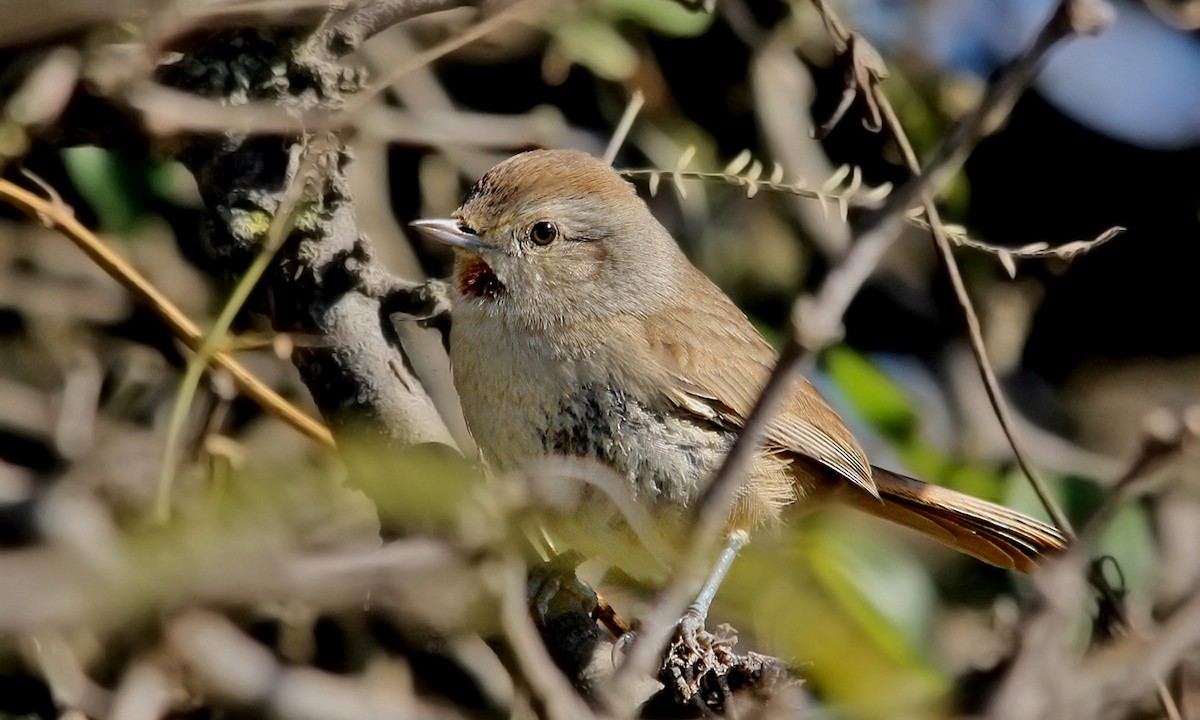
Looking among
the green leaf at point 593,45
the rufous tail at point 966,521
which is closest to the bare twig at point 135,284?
the rufous tail at point 966,521

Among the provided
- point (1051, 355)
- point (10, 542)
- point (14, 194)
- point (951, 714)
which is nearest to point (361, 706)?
point (951, 714)

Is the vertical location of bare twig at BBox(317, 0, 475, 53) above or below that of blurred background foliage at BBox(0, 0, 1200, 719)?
above

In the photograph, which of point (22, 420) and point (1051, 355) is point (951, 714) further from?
point (1051, 355)

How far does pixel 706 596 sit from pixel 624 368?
2.01 feet

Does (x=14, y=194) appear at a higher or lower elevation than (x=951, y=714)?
lower

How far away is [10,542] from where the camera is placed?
277 cm

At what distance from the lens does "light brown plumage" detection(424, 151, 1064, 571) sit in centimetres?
351

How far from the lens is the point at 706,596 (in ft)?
10.8

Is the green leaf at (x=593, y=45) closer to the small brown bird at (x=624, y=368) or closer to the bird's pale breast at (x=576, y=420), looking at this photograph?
the small brown bird at (x=624, y=368)

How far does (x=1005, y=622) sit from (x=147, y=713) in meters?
2.16

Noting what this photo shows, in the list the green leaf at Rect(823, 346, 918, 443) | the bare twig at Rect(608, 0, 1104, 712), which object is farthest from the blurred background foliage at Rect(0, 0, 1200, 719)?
the bare twig at Rect(608, 0, 1104, 712)

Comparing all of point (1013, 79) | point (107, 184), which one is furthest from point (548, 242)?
point (1013, 79)

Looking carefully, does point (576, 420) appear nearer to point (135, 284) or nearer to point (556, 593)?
point (556, 593)

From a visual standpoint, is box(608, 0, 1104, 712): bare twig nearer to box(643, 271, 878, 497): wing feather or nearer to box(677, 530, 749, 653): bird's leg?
box(677, 530, 749, 653): bird's leg
